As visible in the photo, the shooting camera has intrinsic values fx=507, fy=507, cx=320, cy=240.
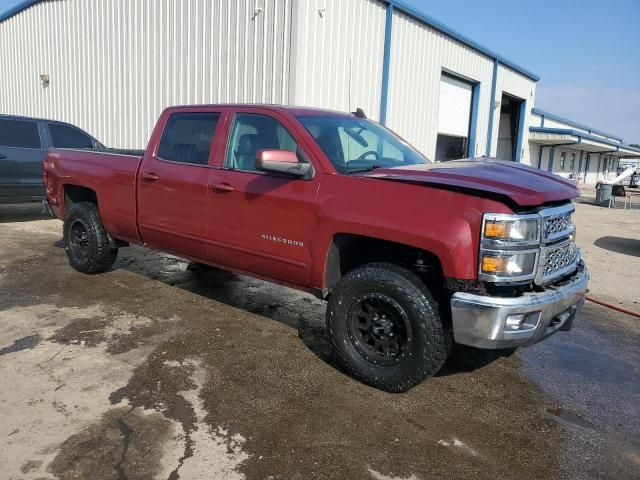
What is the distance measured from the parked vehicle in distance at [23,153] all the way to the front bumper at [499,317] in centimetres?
818

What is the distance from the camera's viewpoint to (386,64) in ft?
38.1

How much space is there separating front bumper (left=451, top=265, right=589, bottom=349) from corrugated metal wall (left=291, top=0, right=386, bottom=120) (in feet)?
21.1

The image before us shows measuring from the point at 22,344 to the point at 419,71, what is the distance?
456 inches

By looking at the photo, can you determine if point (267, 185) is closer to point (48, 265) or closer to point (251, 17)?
point (48, 265)

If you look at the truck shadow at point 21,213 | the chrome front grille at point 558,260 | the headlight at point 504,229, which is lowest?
the truck shadow at point 21,213

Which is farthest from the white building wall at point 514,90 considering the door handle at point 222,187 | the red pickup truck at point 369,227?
the door handle at point 222,187

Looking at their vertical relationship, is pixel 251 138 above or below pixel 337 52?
below

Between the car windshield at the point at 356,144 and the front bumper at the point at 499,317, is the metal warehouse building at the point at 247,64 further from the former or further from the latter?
the front bumper at the point at 499,317

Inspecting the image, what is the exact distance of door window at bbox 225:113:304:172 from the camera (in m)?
4.05

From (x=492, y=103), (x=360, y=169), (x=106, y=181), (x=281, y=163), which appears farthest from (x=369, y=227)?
(x=492, y=103)

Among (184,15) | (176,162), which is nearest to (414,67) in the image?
(184,15)

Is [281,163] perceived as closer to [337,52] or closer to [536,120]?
[337,52]

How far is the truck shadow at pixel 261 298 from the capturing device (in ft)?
13.6

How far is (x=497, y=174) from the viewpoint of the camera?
337 cm
